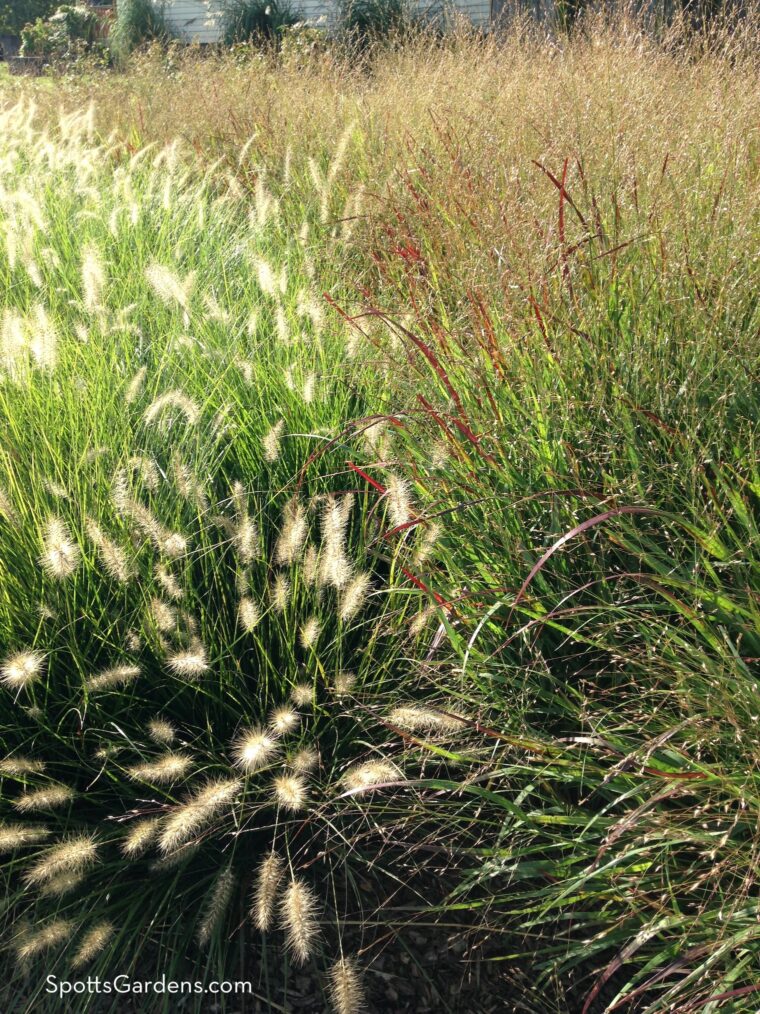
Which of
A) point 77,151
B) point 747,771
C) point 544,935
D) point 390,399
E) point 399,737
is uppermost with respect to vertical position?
point 77,151

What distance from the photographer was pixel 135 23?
57.8 feet

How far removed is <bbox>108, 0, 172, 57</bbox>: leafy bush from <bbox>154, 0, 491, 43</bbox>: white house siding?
41cm

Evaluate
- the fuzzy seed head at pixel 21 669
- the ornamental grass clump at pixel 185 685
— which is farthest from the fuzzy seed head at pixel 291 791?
the fuzzy seed head at pixel 21 669

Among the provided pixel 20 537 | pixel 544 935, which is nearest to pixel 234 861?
pixel 544 935

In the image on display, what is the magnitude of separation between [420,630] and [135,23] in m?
18.8

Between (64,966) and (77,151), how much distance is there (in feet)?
13.2

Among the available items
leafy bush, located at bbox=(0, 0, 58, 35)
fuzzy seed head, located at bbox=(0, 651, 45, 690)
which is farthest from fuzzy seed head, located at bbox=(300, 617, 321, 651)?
leafy bush, located at bbox=(0, 0, 58, 35)

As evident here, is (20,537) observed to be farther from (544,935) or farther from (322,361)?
(544,935)

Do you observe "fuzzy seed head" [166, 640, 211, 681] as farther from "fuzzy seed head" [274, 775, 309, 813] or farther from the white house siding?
the white house siding

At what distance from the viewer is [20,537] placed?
2.02 m

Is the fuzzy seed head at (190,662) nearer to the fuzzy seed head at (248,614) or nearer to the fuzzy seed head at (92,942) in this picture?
the fuzzy seed head at (248,614)

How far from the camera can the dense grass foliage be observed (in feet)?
5.36

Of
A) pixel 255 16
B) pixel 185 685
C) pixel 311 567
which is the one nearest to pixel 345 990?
pixel 185 685

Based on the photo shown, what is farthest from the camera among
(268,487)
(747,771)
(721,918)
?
(268,487)
